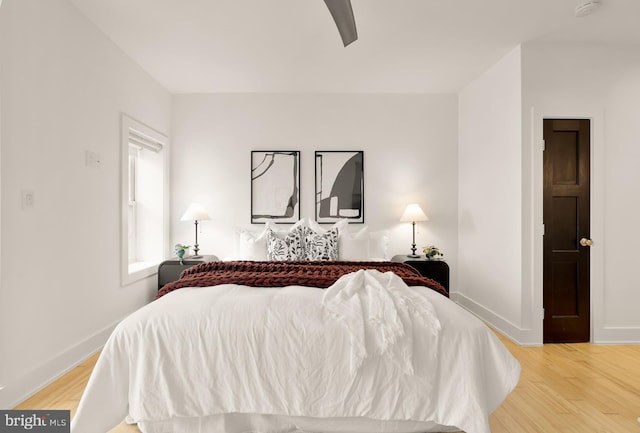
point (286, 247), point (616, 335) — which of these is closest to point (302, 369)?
point (286, 247)

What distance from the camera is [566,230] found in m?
3.38

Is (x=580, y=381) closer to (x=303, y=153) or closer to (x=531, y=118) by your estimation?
(x=531, y=118)

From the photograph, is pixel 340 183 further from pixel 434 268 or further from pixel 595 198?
pixel 595 198

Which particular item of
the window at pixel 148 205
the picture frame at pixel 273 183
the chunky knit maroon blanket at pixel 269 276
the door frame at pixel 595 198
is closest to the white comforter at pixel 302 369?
the chunky knit maroon blanket at pixel 269 276

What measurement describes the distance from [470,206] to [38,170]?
420 cm

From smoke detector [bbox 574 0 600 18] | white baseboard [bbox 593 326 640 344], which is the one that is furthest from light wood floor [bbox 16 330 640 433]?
smoke detector [bbox 574 0 600 18]

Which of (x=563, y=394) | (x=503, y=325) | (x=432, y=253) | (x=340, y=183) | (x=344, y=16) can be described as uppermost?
(x=344, y=16)

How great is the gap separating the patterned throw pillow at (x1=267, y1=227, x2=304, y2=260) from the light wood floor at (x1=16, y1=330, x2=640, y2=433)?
1.79 meters

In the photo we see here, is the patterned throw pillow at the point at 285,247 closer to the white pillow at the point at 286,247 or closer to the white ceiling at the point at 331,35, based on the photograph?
the white pillow at the point at 286,247

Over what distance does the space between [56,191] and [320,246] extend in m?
2.32

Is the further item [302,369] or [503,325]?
[503,325]

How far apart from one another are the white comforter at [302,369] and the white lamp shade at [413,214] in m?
2.54

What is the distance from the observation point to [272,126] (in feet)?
15.4

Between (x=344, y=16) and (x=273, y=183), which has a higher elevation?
(x=344, y=16)
